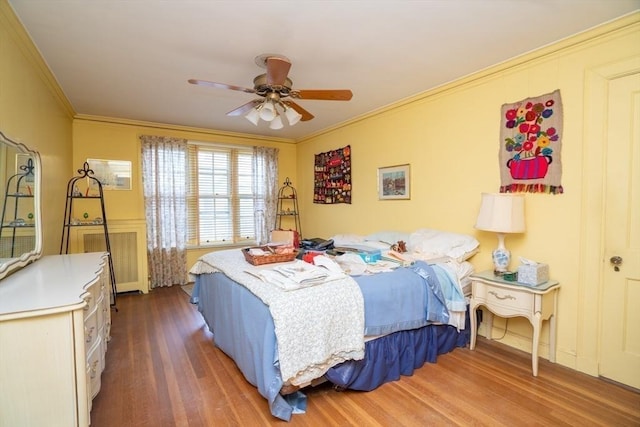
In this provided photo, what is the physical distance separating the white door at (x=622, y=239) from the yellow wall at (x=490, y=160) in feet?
0.34

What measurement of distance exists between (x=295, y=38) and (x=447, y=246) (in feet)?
7.26

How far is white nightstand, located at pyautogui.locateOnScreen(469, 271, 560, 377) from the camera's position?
2.29m

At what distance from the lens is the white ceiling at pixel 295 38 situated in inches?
77.5

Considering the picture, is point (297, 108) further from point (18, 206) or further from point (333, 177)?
point (333, 177)

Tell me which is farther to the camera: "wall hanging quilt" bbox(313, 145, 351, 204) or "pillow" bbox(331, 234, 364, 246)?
"wall hanging quilt" bbox(313, 145, 351, 204)

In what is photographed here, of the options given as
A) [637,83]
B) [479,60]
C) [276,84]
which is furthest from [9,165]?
[637,83]

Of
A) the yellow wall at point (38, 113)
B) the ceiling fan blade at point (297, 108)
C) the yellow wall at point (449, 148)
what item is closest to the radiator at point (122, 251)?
the yellow wall at point (449, 148)

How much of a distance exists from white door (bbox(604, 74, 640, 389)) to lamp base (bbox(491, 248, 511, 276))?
611mm

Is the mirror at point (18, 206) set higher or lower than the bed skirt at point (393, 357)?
higher

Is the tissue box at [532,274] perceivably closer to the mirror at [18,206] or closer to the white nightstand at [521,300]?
the white nightstand at [521,300]

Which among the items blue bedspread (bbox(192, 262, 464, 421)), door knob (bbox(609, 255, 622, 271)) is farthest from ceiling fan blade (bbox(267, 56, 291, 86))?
door knob (bbox(609, 255, 622, 271))

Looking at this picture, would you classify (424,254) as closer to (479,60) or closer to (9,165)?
(479,60)

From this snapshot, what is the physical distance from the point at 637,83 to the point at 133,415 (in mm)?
3880

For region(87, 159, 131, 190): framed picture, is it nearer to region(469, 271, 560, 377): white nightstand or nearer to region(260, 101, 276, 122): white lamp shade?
region(260, 101, 276, 122): white lamp shade
